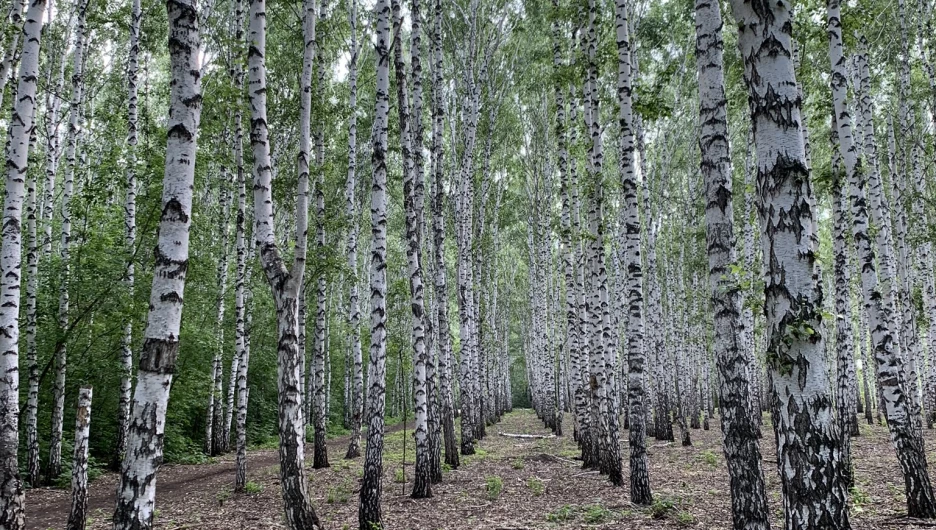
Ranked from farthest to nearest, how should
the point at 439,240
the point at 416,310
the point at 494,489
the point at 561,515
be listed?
the point at 439,240 < the point at 494,489 < the point at 416,310 < the point at 561,515

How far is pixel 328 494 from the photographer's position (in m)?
10.6

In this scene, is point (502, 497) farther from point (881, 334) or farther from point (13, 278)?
point (13, 278)

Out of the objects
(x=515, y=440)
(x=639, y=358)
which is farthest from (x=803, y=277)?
(x=515, y=440)

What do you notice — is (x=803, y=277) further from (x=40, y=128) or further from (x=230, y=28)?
(x=40, y=128)

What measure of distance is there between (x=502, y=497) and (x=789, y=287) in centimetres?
790

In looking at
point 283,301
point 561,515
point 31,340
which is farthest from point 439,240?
point 31,340

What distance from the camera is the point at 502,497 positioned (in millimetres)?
10125

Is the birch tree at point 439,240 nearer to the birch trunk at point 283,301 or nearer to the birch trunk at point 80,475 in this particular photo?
the birch trunk at point 283,301

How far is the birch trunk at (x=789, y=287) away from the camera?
330 cm

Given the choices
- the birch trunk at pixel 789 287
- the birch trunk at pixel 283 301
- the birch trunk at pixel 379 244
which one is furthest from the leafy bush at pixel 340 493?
the birch trunk at pixel 789 287

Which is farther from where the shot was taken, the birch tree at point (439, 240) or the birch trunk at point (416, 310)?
the birch tree at point (439, 240)

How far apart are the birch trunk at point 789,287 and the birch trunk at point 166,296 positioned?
14.1 ft

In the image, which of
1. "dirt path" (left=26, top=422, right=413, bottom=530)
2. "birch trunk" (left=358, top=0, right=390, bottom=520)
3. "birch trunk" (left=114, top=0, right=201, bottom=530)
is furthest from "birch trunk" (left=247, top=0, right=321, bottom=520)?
"dirt path" (left=26, top=422, right=413, bottom=530)

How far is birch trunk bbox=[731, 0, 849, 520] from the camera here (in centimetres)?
330
